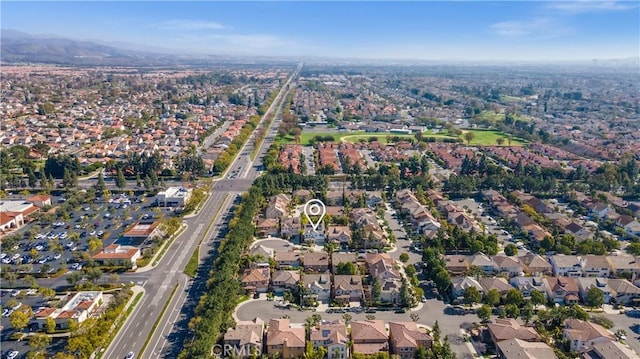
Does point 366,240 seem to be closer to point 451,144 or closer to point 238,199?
point 238,199

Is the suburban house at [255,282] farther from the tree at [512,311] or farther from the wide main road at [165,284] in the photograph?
the tree at [512,311]

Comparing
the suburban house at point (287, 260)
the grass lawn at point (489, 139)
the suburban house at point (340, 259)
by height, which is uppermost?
the grass lawn at point (489, 139)

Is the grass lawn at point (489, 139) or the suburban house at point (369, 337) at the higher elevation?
the grass lawn at point (489, 139)

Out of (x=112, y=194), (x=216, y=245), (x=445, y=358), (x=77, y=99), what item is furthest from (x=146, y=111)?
(x=445, y=358)

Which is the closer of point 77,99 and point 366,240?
point 366,240

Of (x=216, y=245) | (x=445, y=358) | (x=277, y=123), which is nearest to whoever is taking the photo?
(x=445, y=358)

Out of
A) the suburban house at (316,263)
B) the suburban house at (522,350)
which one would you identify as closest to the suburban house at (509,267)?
the suburban house at (522,350)

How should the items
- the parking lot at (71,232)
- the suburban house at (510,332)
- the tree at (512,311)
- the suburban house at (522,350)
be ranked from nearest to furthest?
the suburban house at (522,350) < the suburban house at (510,332) < the tree at (512,311) < the parking lot at (71,232)
